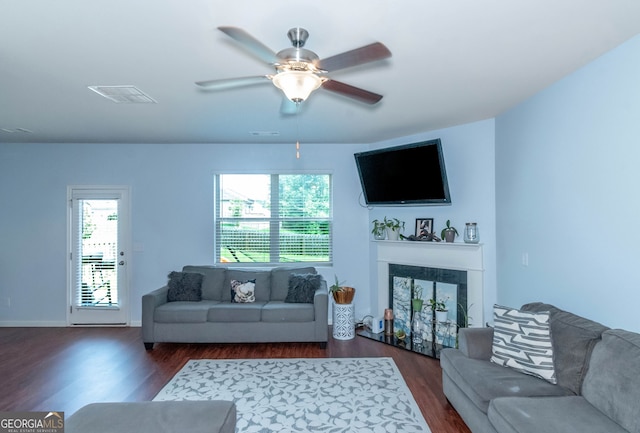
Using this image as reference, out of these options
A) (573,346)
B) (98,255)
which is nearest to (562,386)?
(573,346)

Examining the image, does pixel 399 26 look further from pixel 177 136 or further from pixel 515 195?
pixel 177 136

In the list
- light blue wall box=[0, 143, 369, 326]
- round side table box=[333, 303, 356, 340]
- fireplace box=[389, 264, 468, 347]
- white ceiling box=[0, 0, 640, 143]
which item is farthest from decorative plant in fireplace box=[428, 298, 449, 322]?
white ceiling box=[0, 0, 640, 143]

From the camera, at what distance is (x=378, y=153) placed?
14.4ft

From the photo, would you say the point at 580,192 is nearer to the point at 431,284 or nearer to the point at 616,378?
the point at 616,378

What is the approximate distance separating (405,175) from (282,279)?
2.14 metres

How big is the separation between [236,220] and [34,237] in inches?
119

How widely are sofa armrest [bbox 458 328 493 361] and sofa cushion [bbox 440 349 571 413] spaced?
0.09m

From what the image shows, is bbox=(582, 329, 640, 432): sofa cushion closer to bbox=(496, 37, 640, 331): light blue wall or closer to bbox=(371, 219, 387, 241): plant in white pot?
bbox=(496, 37, 640, 331): light blue wall

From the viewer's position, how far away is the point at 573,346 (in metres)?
2.23

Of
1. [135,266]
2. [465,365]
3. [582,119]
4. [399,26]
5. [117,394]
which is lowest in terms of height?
[117,394]

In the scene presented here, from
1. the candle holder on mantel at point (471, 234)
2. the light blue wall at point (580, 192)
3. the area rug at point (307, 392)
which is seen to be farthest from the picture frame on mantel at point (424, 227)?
the area rug at point (307, 392)

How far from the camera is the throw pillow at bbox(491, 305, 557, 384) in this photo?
2.31 metres

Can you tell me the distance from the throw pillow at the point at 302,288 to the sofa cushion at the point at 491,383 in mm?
2085

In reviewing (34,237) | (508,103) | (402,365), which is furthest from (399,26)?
(34,237)
